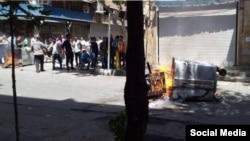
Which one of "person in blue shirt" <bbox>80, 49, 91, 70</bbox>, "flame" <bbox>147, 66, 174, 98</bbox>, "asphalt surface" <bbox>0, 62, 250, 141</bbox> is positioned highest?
"person in blue shirt" <bbox>80, 49, 91, 70</bbox>

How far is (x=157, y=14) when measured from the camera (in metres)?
18.8

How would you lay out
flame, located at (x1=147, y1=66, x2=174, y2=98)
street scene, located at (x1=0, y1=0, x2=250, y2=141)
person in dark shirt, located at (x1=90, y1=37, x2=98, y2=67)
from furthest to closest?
person in dark shirt, located at (x1=90, y1=37, x2=98, y2=67)
flame, located at (x1=147, y1=66, x2=174, y2=98)
street scene, located at (x1=0, y1=0, x2=250, y2=141)

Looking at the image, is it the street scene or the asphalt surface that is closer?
the street scene

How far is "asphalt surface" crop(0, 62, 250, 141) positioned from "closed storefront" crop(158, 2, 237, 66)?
2939 mm

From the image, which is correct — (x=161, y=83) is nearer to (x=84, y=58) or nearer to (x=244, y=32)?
(x=244, y=32)

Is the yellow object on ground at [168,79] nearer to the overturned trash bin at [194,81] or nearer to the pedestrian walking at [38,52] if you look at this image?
the overturned trash bin at [194,81]

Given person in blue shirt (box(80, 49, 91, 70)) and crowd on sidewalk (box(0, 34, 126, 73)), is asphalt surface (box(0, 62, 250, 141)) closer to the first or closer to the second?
crowd on sidewalk (box(0, 34, 126, 73))

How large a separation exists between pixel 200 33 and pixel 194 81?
7.47 m

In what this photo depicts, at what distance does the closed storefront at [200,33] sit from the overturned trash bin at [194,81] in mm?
A: 6813

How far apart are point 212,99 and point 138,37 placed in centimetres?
786

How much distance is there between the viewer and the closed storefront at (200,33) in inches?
690

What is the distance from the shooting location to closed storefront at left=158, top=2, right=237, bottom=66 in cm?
1753

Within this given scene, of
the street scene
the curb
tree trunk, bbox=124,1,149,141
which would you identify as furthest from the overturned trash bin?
tree trunk, bbox=124,1,149,141

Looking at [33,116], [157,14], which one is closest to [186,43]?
[157,14]
